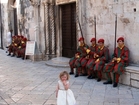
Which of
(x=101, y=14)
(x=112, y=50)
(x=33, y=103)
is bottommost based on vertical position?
(x=33, y=103)

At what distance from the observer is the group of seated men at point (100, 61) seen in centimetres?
579

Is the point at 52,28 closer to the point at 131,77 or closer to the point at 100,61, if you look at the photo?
the point at 100,61

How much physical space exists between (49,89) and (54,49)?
459 centimetres

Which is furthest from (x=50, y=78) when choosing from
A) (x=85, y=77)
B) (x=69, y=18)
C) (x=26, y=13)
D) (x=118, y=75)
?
(x=26, y=13)

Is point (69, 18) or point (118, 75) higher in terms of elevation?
point (69, 18)

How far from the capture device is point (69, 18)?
30.5 ft

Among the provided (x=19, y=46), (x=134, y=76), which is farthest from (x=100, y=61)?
(x=19, y=46)

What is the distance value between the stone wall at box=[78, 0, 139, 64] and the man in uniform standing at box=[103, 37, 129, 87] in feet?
0.78

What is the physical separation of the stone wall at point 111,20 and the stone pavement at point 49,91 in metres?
1.15

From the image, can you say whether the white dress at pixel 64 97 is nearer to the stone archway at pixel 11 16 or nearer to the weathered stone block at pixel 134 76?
the weathered stone block at pixel 134 76

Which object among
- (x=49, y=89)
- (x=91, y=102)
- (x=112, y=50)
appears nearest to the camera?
(x=91, y=102)

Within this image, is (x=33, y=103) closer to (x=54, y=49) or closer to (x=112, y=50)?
(x=112, y=50)

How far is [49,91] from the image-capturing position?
18.0ft

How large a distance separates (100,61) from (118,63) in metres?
0.63
